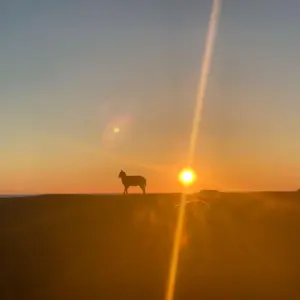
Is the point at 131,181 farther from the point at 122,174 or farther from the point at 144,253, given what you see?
the point at 144,253

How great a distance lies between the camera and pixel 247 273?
16016 millimetres

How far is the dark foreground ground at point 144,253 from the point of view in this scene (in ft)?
47.3

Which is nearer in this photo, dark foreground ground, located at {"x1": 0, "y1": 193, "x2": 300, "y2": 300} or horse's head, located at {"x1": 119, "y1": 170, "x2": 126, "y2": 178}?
dark foreground ground, located at {"x1": 0, "y1": 193, "x2": 300, "y2": 300}

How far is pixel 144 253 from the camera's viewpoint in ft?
64.4

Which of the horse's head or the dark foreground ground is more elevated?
the horse's head

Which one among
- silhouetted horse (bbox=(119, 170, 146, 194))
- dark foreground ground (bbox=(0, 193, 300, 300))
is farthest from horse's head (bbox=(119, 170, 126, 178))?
dark foreground ground (bbox=(0, 193, 300, 300))

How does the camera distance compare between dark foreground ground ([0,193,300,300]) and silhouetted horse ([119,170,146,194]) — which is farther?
silhouetted horse ([119,170,146,194])

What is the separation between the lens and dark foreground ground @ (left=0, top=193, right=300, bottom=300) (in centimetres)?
1442

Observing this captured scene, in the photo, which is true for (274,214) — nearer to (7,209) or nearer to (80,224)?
(80,224)

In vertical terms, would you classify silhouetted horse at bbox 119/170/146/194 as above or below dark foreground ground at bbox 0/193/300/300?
above

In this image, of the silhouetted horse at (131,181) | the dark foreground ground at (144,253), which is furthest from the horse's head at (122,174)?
the dark foreground ground at (144,253)

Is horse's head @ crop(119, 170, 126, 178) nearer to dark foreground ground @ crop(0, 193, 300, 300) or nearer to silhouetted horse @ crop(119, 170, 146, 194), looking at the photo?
silhouetted horse @ crop(119, 170, 146, 194)

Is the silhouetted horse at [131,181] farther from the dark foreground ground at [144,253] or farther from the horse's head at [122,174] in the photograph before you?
the dark foreground ground at [144,253]

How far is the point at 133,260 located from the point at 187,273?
2512 millimetres
